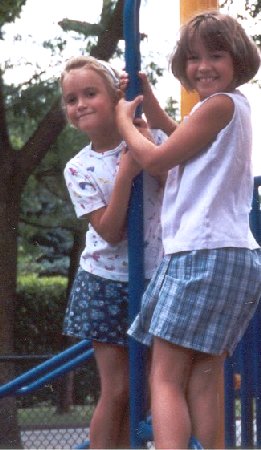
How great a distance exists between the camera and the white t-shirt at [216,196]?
93.7 inches

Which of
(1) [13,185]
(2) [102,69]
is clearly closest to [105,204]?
(2) [102,69]

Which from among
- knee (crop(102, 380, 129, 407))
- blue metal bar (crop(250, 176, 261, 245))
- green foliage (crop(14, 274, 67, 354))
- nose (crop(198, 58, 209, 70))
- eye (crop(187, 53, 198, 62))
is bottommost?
green foliage (crop(14, 274, 67, 354))

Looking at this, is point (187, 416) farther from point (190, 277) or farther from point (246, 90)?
point (246, 90)

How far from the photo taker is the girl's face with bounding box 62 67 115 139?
2766mm

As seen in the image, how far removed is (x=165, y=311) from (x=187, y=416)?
24 centimetres

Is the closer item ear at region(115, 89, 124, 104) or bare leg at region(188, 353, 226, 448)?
bare leg at region(188, 353, 226, 448)

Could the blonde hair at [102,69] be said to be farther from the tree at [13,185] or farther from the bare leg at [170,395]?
the tree at [13,185]

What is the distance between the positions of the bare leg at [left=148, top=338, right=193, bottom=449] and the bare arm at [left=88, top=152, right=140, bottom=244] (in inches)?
15.3

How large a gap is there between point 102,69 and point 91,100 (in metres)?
0.09

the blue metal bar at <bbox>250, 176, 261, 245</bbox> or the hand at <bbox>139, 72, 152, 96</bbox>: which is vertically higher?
the hand at <bbox>139, 72, 152, 96</bbox>

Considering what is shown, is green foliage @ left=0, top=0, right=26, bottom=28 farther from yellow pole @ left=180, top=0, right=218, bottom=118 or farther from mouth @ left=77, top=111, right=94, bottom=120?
mouth @ left=77, top=111, right=94, bottom=120

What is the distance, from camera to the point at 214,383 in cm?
240

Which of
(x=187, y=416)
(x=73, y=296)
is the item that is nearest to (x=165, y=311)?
(x=187, y=416)

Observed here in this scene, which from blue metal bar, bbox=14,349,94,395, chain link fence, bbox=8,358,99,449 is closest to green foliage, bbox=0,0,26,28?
chain link fence, bbox=8,358,99,449
